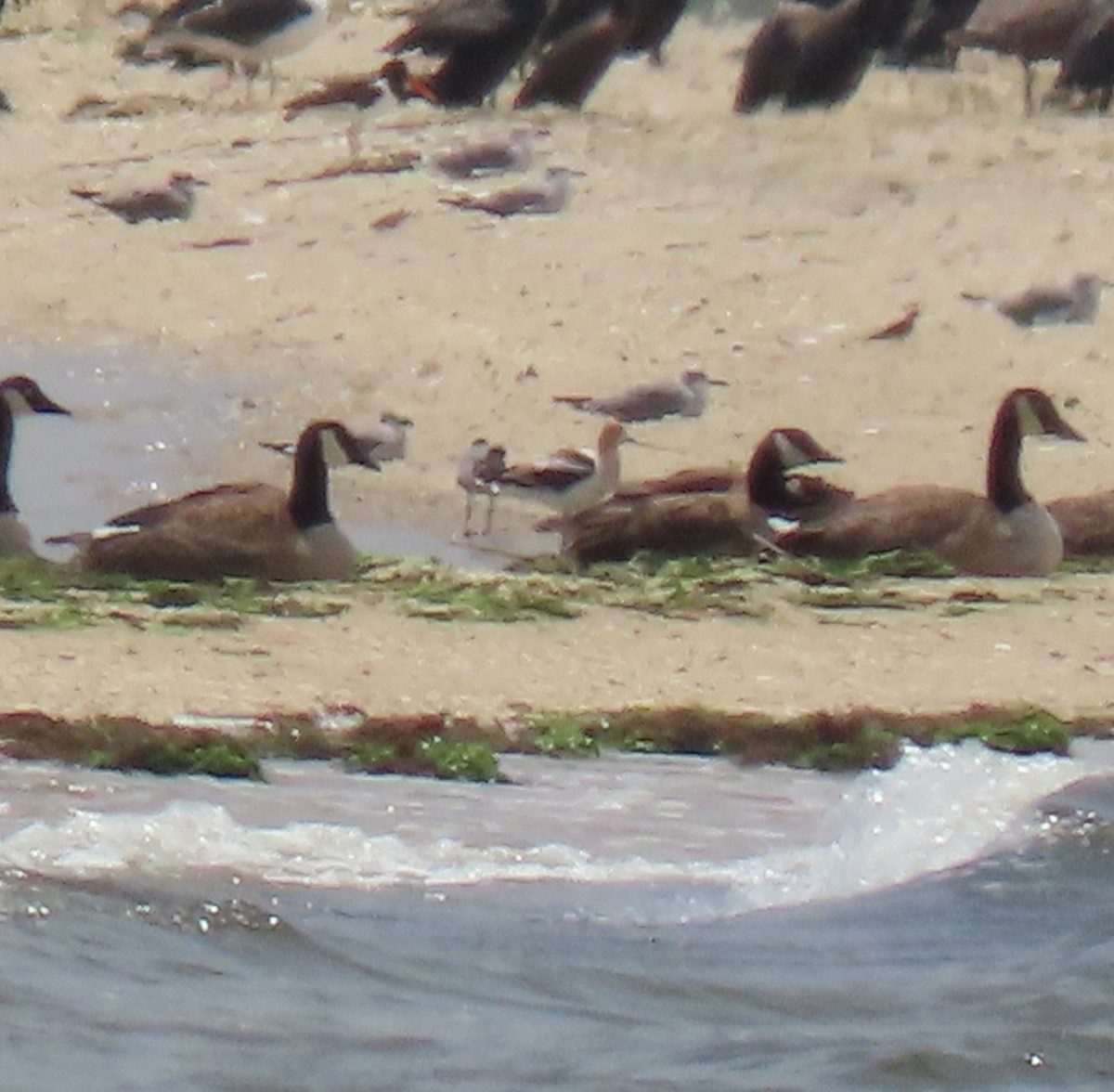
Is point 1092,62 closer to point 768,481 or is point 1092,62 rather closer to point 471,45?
point 471,45

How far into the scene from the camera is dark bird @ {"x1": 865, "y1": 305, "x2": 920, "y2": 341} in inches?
611

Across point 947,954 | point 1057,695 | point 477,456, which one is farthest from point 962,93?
point 947,954

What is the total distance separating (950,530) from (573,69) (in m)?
9.29

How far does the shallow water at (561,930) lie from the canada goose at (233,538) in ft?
9.32

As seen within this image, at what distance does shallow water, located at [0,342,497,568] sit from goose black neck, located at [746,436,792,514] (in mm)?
1037

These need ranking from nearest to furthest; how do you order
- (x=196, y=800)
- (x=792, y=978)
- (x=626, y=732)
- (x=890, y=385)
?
(x=792, y=978)
(x=196, y=800)
(x=626, y=732)
(x=890, y=385)

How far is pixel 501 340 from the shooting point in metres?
15.9

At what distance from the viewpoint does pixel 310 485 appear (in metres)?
11.5

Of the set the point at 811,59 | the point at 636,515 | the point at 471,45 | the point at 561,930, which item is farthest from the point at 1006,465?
the point at 471,45

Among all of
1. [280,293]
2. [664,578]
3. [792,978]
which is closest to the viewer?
[792,978]

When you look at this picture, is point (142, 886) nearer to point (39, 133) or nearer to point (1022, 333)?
point (1022, 333)

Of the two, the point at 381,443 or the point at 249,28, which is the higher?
the point at 249,28

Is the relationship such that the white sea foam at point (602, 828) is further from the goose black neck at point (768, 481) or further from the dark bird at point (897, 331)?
the dark bird at point (897, 331)

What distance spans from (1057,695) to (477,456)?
374 cm
